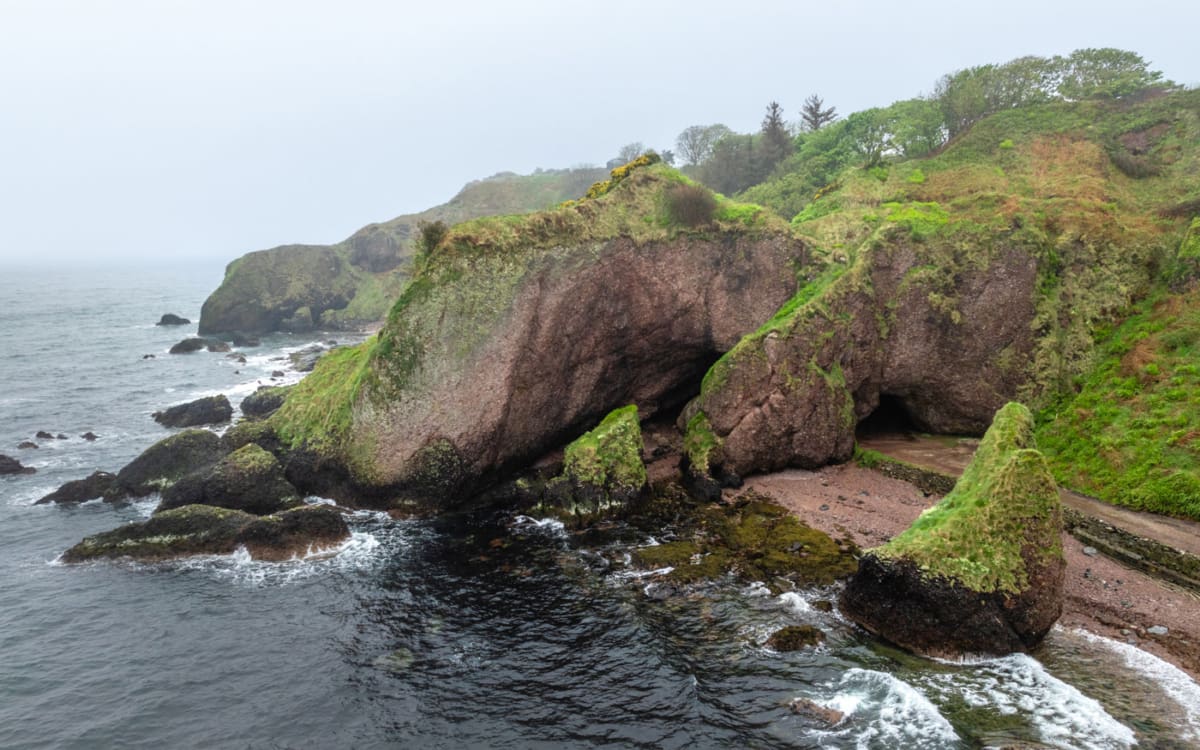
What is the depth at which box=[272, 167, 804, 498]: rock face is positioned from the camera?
3206 centimetres

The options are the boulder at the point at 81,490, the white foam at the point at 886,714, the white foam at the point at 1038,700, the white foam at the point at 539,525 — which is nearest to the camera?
the white foam at the point at 1038,700

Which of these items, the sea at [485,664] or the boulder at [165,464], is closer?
the sea at [485,664]

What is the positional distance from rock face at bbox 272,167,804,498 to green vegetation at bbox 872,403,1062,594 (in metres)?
19.5

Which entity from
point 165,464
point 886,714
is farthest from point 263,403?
point 886,714

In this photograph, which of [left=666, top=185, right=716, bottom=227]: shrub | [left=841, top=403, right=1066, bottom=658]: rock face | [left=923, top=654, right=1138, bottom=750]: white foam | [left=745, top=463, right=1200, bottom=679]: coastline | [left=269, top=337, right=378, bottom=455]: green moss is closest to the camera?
[left=923, top=654, right=1138, bottom=750]: white foam

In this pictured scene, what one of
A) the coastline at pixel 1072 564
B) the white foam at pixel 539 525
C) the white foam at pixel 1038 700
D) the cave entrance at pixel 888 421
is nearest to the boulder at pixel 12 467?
the white foam at pixel 539 525

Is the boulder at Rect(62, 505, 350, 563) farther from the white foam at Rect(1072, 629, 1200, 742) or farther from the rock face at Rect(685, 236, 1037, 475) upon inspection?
the white foam at Rect(1072, 629, 1200, 742)

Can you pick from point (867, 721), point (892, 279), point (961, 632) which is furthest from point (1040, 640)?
point (892, 279)

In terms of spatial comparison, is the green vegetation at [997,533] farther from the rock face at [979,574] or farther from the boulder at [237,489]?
the boulder at [237,489]

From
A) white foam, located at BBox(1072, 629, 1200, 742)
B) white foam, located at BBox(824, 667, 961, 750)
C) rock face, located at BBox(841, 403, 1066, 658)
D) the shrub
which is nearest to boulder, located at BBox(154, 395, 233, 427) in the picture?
the shrub

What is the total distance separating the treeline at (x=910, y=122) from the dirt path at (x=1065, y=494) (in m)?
24.1

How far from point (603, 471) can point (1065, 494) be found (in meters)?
20.0

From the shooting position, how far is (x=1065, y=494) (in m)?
27.4

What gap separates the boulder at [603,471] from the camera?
99.1 feet
